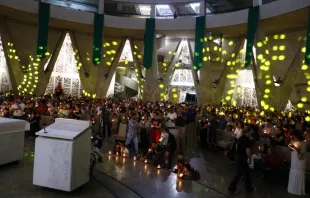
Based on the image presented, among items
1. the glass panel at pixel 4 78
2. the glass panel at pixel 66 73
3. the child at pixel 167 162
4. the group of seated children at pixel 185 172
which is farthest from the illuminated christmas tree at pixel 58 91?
the group of seated children at pixel 185 172

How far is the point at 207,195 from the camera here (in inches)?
219

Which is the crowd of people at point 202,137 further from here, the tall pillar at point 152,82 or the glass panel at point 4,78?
the glass panel at point 4,78

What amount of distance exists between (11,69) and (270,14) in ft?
53.7

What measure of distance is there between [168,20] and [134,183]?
54.1ft

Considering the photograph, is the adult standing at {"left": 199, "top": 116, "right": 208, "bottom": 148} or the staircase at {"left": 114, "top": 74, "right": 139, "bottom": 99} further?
the staircase at {"left": 114, "top": 74, "right": 139, "bottom": 99}

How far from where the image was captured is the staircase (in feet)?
90.1

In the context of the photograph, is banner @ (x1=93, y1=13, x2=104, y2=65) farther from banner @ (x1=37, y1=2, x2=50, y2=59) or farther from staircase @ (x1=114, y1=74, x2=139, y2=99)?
staircase @ (x1=114, y1=74, x2=139, y2=99)

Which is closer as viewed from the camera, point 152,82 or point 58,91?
point 152,82

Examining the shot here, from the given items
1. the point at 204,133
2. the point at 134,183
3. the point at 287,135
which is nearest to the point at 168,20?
the point at 204,133

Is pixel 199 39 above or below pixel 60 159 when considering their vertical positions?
above

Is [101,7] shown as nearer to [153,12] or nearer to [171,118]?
[153,12]

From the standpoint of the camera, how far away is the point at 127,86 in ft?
91.8

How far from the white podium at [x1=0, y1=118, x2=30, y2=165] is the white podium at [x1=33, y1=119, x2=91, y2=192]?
130 cm

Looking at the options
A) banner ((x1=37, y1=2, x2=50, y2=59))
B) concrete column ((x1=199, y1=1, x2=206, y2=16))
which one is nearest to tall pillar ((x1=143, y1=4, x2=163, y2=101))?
concrete column ((x1=199, y1=1, x2=206, y2=16))
